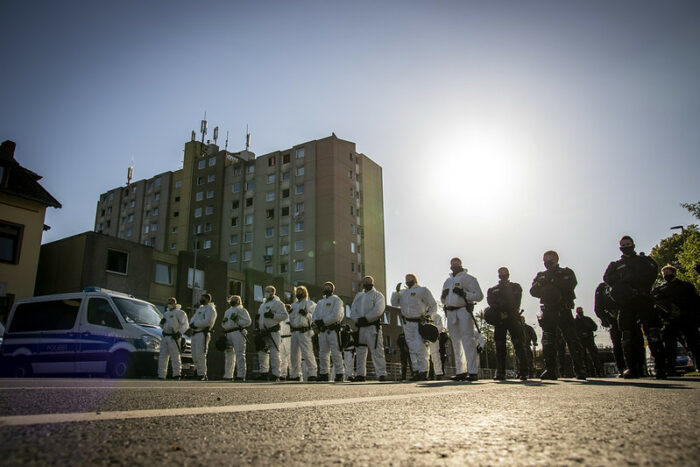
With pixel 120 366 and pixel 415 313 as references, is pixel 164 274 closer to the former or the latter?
pixel 120 366

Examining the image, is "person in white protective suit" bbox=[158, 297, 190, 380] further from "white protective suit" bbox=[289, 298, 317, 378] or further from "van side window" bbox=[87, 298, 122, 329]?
"white protective suit" bbox=[289, 298, 317, 378]

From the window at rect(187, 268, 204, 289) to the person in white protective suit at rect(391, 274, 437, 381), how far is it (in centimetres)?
2707

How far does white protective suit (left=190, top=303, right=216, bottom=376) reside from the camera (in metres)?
12.8

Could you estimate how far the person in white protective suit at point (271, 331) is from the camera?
41.3 ft

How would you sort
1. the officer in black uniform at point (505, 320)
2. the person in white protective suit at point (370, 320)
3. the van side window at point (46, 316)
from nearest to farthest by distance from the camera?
the officer in black uniform at point (505, 320) < the person in white protective suit at point (370, 320) < the van side window at point (46, 316)

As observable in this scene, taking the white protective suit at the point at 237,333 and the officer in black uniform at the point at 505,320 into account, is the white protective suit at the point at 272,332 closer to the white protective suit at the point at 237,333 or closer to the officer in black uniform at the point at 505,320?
Answer: the white protective suit at the point at 237,333

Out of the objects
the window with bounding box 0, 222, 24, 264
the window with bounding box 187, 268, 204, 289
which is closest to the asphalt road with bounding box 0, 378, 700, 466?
the window with bounding box 0, 222, 24, 264

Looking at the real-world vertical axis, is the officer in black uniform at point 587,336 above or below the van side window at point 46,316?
below

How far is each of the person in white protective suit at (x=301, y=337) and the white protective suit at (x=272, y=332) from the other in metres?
0.41

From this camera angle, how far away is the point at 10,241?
24.3 meters

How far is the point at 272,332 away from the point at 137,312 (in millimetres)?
3662

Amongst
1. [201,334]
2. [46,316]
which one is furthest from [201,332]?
[46,316]

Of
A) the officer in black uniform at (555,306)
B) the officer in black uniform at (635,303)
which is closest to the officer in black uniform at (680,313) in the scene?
the officer in black uniform at (635,303)

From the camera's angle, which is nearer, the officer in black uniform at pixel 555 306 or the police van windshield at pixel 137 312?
the officer in black uniform at pixel 555 306
